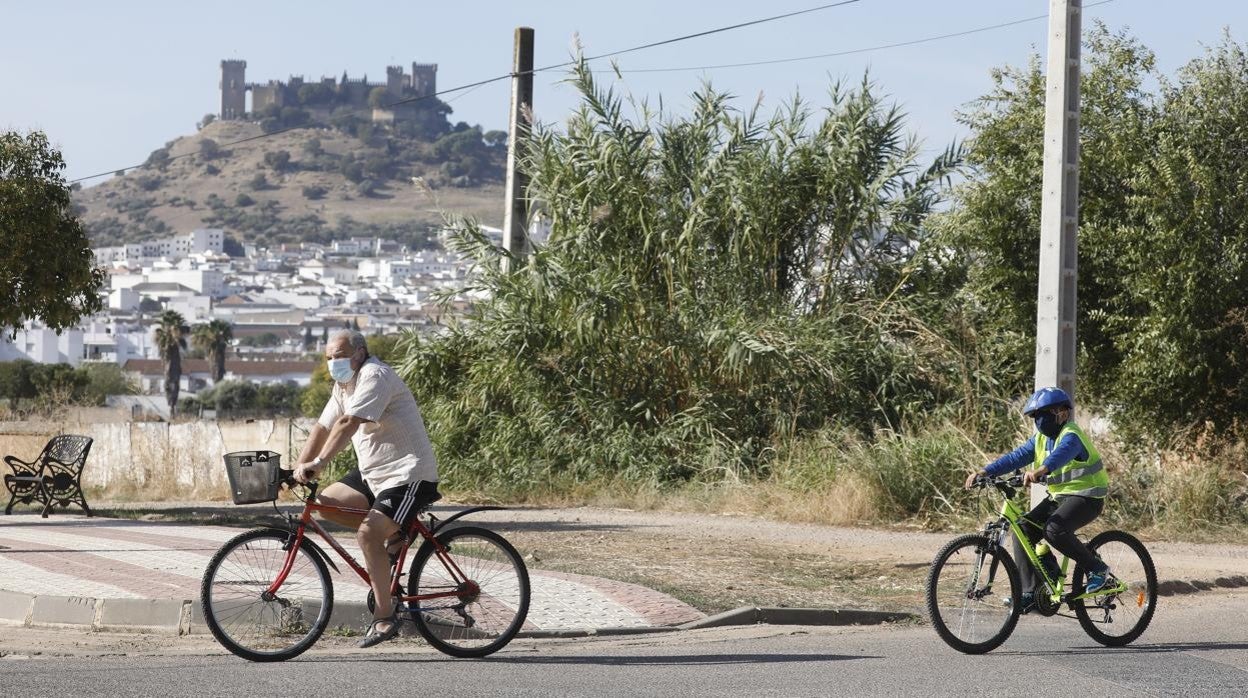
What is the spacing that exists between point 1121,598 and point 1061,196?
178 inches

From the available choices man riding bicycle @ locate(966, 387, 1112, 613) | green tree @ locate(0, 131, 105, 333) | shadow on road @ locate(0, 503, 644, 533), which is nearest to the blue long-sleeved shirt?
man riding bicycle @ locate(966, 387, 1112, 613)

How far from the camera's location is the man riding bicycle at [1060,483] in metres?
9.11

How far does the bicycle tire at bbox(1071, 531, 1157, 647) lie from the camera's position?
935cm

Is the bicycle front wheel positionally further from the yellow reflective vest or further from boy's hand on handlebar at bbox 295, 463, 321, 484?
the yellow reflective vest

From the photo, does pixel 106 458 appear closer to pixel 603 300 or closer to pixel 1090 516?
pixel 603 300

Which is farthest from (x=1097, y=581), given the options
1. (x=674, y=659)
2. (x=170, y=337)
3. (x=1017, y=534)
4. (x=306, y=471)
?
(x=170, y=337)

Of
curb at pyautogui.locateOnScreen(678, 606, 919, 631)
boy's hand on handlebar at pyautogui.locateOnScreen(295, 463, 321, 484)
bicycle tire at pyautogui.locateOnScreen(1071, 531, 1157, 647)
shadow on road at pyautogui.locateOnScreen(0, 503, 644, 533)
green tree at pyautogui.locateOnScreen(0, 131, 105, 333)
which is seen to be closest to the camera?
boy's hand on handlebar at pyautogui.locateOnScreen(295, 463, 321, 484)

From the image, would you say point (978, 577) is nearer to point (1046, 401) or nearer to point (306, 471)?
point (1046, 401)

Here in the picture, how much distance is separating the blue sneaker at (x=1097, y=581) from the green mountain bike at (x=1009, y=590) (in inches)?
0.9

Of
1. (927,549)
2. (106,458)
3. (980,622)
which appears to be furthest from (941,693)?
(106,458)

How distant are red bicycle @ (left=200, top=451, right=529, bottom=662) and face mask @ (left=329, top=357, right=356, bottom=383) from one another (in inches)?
22.7

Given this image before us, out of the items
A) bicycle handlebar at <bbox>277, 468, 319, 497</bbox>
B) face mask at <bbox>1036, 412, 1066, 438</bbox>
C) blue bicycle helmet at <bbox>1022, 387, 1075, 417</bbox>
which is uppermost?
blue bicycle helmet at <bbox>1022, 387, 1075, 417</bbox>

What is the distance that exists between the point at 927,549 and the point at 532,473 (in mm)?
8025

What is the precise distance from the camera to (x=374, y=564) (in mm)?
8320
